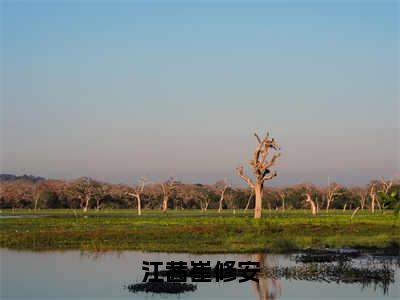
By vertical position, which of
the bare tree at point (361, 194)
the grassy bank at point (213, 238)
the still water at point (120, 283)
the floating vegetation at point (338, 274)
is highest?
the bare tree at point (361, 194)

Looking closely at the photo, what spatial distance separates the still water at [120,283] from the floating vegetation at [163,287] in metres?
0.29

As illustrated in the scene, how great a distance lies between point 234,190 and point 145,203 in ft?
66.1

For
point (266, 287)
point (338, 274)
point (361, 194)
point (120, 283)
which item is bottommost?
point (120, 283)

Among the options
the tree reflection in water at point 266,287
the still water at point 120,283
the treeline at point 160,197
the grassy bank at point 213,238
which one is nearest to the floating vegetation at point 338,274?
the still water at point 120,283

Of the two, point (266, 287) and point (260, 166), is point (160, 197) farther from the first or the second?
point (266, 287)

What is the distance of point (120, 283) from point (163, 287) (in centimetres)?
268

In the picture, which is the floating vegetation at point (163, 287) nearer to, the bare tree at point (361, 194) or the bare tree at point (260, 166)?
the bare tree at point (260, 166)

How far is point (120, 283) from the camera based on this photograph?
68.0 feet

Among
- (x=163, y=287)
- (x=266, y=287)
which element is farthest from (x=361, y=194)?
(x=163, y=287)

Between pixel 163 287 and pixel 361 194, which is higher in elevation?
pixel 361 194

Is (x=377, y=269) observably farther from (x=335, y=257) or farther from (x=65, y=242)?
(x=65, y=242)

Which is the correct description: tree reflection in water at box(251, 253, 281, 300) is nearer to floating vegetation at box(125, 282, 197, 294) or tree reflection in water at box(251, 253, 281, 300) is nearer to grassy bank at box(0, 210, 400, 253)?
floating vegetation at box(125, 282, 197, 294)

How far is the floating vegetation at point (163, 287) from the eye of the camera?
726 inches

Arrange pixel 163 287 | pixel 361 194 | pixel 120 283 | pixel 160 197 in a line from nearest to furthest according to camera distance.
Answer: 1. pixel 163 287
2. pixel 120 283
3. pixel 361 194
4. pixel 160 197
